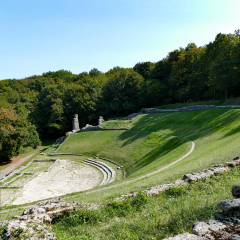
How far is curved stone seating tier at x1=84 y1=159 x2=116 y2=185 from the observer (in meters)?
19.8

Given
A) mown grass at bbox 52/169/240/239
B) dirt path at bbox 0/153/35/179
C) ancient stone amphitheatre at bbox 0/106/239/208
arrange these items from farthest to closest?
1. dirt path at bbox 0/153/35/179
2. ancient stone amphitheatre at bbox 0/106/239/208
3. mown grass at bbox 52/169/240/239

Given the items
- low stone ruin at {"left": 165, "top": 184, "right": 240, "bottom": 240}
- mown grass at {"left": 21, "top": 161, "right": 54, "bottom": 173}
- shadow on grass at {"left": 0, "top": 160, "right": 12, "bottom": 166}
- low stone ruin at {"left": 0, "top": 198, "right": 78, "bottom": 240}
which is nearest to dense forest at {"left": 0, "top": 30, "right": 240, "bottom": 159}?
shadow on grass at {"left": 0, "top": 160, "right": 12, "bottom": 166}

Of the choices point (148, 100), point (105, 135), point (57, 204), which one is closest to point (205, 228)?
point (57, 204)

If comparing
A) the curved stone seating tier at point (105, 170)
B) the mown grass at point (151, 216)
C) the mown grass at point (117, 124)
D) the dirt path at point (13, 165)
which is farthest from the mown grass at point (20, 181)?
the mown grass at point (117, 124)

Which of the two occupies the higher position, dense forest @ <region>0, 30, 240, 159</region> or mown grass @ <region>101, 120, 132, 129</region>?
dense forest @ <region>0, 30, 240, 159</region>

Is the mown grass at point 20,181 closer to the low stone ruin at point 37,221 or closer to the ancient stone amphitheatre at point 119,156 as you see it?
the ancient stone amphitheatre at point 119,156

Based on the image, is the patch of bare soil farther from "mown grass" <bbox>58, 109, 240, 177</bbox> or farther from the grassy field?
"mown grass" <bbox>58, 109, 240, 177</bbox>

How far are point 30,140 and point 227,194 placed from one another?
131 feet

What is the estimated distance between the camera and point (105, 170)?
22938mm

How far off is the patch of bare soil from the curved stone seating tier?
0.66 metres

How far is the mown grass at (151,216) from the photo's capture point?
493 cm

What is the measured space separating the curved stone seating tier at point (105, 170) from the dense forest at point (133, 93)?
47.8 ft

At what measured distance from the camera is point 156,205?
260 inches

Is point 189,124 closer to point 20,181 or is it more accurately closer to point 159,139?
point 159,139
